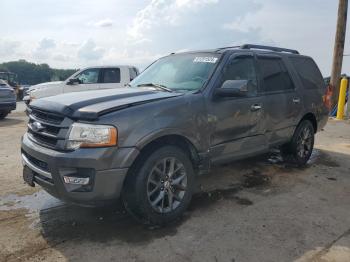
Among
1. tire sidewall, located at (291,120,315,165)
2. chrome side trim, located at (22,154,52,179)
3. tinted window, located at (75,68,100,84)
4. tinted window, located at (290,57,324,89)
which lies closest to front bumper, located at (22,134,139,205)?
chrome side trim, located at (22,154,52,179)

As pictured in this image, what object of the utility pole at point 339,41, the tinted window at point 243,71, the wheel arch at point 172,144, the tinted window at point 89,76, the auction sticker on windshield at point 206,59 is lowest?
the wheel arch at point 172,144

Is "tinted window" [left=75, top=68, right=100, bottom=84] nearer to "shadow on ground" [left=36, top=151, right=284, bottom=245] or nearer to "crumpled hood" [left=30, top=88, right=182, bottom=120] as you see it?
"shadow on ground" [left=36, top=151, right=284, bottom=245]

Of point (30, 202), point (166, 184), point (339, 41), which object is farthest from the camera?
point (339, 41)

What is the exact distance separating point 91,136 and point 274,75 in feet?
10.7

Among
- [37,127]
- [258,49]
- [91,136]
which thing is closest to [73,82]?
[258,49]

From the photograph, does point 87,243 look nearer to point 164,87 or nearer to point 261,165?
point 164,87

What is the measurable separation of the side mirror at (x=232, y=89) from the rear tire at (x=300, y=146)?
225 centimetres

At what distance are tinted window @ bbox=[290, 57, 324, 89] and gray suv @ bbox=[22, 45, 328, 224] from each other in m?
0.61

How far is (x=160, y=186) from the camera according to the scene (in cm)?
386

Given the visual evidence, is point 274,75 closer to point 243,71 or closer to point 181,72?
point 243,71

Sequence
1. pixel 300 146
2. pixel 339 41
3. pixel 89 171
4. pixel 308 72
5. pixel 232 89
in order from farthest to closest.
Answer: pixel 339 41 < pixel 308 72 < pixel 300 146 < pixel 232 89 < pixel 89 171

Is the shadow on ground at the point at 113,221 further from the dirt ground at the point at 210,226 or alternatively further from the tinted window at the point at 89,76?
the tinted window at the point at 89,76

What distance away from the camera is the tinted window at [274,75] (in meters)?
5.30

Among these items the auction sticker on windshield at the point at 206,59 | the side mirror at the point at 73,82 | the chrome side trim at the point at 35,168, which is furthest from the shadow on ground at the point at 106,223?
the side mirror at the point at 73,82
